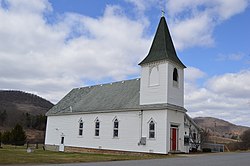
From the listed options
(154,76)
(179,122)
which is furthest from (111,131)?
(154,76)

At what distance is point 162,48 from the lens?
31547 millimetres

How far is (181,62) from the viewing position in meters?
32.1

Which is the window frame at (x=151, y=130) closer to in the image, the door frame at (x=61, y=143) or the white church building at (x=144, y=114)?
the white church building at (x=144, y=114)

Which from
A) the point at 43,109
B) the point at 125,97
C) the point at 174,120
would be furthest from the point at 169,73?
the point at 43,109

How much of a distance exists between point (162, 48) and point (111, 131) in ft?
34.4

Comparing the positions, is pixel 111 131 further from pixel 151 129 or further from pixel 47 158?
pixel 47 158

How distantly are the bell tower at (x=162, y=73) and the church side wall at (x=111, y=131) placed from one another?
5.53 ft

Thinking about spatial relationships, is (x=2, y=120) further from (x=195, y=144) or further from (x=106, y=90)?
(x=195, y=144)

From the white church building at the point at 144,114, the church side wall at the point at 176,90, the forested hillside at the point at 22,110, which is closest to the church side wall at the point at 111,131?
the white church building at the point at 144,114

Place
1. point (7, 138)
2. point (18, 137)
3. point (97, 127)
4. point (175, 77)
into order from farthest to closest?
point (7, 138)
point (18, 137)
point (97, 127)
point (175, 77)

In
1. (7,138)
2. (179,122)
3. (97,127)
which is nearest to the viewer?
(179,122)

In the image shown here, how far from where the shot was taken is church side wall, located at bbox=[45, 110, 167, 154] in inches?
1149

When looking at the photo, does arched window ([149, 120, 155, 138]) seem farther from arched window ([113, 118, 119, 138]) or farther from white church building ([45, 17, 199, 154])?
arched window ([113, 118, 119, 138])

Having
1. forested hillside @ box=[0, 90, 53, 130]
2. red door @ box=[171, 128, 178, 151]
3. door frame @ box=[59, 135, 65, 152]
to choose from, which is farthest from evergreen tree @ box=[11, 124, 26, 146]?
forested hillside @ box=[0, 90, 53, 130]
